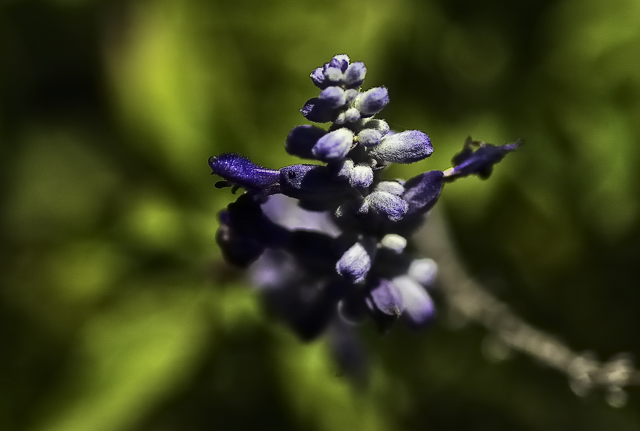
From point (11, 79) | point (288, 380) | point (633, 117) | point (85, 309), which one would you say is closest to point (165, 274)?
point (85, 309)

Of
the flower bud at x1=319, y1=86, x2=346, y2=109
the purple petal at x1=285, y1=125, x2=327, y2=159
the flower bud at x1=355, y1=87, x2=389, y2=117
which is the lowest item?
the purple petal at x1=285, y1=125, x2=327, y2=159

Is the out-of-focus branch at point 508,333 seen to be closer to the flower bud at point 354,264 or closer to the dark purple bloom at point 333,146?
the flower bud at point 354,264

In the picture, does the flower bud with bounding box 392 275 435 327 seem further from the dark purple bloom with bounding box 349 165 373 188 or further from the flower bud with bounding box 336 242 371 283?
the dark purple bloom with bounding box 349 165 373 188

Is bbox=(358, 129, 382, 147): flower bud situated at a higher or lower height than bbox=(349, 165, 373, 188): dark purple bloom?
higher

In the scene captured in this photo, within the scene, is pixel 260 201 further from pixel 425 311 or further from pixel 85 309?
pixel 85 309

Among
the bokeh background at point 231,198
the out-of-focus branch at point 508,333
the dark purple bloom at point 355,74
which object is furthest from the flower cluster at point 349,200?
the bokeh background at point 231,198

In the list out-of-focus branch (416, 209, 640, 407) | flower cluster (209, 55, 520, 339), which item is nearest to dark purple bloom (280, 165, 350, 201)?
flower cluster (209, 55, 520, 339)

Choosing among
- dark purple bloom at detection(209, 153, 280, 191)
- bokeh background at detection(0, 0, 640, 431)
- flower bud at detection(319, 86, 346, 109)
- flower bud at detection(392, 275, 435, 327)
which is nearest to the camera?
flower bud at detection(319, 86, 346, 109)
